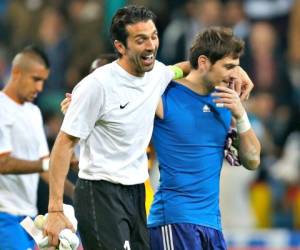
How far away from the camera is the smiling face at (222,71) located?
293 inches

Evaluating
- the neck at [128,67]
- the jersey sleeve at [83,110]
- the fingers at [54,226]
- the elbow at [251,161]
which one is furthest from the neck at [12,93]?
the fingers at [54,226]

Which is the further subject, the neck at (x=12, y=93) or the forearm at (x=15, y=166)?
the neck at (x=12, y=93)

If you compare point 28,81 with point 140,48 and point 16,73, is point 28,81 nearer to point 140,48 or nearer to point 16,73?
point 16,73

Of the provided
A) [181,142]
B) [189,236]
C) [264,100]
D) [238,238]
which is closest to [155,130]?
[181,142]

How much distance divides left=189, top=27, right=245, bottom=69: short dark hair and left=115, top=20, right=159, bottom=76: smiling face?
516 millimetres

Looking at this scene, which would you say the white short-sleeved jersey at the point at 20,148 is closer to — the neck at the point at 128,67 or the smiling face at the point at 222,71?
the neck at the point at 128,67

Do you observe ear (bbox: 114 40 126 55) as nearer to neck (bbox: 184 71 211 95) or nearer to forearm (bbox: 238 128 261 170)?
neck (bbox: 184 71 211 95)

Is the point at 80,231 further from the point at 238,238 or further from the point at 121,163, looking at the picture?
the point at 238,238

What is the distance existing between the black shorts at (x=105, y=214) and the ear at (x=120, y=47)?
0.85 meters

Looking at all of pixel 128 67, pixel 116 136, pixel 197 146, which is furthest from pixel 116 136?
pixel 197 146

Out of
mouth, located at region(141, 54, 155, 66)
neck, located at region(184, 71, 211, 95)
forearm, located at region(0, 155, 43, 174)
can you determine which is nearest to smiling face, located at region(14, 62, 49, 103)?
forearm, located at region(0, 155, 43, 174)

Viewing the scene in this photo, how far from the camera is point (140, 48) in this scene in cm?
704

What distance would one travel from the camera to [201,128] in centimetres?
748

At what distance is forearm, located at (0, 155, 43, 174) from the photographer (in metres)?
8.16
